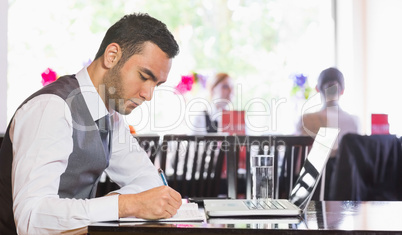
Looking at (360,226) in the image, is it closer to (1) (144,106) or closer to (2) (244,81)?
(1) (144,106)

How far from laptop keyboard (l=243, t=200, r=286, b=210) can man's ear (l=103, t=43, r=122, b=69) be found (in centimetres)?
57

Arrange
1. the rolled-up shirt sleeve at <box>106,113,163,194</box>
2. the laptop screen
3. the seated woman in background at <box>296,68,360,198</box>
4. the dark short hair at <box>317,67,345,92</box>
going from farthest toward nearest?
the dark short hair at <box>317,67,345,92</box>, the seated woman in background at <box>296,68,360,198</box>, the rolled-up shirt sleeve at <box>106,113,163,194</box>, the laptop screen

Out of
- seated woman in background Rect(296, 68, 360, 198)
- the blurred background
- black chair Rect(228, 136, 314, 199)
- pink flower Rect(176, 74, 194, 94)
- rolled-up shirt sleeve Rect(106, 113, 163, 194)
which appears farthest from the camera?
the blurred background

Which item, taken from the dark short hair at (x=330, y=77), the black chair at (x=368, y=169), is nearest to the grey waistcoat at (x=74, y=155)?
the black chair at (x=368, y=169)

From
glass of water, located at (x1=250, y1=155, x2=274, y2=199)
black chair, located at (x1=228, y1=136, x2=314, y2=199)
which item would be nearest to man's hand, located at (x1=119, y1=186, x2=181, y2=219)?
glass of water, located at (x1=250, y1=155, x2=274, y2=199)

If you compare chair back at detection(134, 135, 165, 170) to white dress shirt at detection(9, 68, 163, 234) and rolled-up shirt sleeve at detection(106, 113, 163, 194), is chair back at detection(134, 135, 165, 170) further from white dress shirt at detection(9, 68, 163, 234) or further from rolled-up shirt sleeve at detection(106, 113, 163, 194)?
white dress shirt at detection(9, 68, 163, 234)

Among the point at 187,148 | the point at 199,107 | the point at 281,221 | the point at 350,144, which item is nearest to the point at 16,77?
the point at 199,107

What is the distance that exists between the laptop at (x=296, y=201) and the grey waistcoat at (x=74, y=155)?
0.36m

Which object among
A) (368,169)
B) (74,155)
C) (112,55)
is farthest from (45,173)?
(368,169)

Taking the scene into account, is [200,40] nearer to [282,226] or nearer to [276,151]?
[276,151]

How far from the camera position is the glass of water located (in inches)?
65.6

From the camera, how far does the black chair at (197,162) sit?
116 inches

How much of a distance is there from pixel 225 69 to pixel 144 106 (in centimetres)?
125

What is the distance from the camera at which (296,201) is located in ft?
5.32
